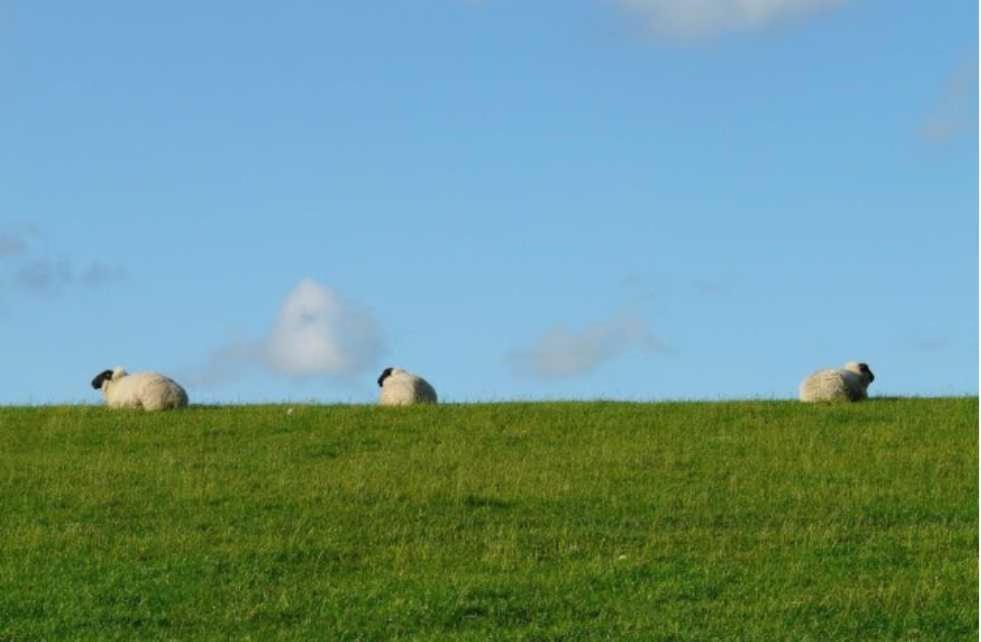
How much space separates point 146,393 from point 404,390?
19.6 ft

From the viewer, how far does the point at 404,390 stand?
4169 centimetres

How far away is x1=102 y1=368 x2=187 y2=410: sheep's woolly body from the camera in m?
41.4

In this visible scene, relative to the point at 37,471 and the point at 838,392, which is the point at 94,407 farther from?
the point at 838,392

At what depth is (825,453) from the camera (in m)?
33.3

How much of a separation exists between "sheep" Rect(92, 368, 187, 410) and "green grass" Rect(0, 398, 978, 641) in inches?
30.8

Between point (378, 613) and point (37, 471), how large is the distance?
1513 cm

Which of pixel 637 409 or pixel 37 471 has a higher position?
pixel 637 409

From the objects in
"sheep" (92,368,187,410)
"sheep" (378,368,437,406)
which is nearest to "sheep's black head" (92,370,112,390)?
"sheep" (92,368,187,410)

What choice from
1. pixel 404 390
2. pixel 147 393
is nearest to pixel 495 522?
pixel 404 390

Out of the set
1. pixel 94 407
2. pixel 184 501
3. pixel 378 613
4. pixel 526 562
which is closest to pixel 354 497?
pixel 184 501

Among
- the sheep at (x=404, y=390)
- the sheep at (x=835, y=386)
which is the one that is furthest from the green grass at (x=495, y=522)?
the sheep at (x=404, y=390)

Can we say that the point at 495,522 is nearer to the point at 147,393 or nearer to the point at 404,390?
the point at 404,390

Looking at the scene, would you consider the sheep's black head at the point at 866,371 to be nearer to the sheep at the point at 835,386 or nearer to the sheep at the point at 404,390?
the sheep at the point at 835,386

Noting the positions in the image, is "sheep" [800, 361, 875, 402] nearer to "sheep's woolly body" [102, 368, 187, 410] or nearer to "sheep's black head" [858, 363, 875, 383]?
"sheep's black head" [858, 363, 875, 383]
